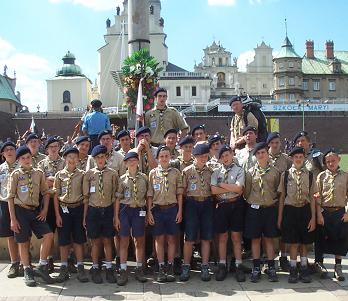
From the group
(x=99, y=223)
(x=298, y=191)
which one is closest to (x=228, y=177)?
(x=298, y=191)

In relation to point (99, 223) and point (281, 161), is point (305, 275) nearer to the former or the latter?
point (281, 161)

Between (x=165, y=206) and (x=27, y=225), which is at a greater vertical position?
Answer: (x=165, y=206)

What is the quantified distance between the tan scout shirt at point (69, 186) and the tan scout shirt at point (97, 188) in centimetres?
10

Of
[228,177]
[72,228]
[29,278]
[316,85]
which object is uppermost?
[316,85]

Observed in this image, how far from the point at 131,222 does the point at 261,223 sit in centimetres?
190

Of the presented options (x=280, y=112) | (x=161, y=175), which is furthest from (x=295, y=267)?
(x=280, y=112)

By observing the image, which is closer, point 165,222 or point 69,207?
point 165,222

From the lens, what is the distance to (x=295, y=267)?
703cm

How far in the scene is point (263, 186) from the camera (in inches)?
282

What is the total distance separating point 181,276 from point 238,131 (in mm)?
3098

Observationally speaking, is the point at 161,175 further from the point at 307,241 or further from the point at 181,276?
the point at 307,241

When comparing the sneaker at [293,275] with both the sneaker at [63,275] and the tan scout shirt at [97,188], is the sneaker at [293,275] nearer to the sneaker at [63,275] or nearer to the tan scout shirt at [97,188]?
the tan scout shirt at [97,188]

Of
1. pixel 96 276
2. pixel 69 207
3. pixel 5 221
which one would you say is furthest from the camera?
pixel 5 221

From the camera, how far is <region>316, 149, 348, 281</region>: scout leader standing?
7.11 meters
